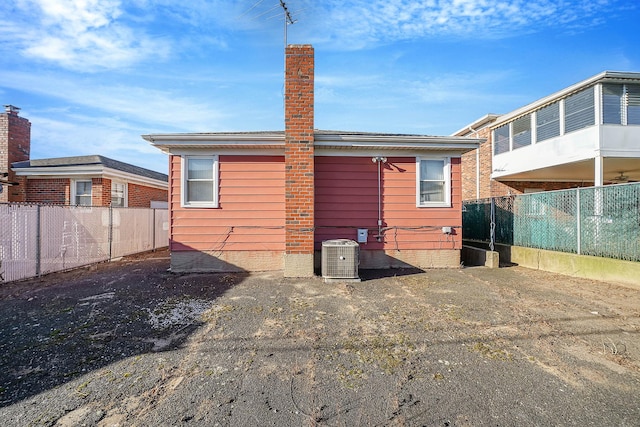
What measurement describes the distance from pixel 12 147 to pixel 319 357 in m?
15.1

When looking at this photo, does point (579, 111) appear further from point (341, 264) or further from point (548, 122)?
point (341, 264)

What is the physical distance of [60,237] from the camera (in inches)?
293

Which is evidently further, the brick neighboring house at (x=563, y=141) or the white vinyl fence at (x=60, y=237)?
the brick neighboring house at (x=563, y=141)

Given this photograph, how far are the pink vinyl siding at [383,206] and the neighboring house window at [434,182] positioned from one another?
141 millimetres

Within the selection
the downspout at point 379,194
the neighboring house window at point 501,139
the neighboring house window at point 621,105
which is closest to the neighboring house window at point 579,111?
the neighboring house window at point 621,105

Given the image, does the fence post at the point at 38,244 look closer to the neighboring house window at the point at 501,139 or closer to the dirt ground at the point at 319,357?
the dirt ground at the point at 319,357

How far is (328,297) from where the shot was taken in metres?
5.30

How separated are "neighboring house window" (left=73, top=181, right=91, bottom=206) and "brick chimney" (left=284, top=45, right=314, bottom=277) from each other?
30.2ft

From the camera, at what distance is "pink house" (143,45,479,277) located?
24.3 feet

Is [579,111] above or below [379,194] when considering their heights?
above

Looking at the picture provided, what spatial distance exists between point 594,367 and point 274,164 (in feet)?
21.6

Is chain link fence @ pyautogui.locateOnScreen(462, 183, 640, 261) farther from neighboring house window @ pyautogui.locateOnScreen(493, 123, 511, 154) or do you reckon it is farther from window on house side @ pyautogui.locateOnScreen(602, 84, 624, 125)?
neighboring house window @ pyautogui.locateOnScreen(493, 123, 511, 154)

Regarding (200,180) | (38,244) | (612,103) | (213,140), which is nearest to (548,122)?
(612,103)

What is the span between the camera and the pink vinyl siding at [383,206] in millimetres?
7684
